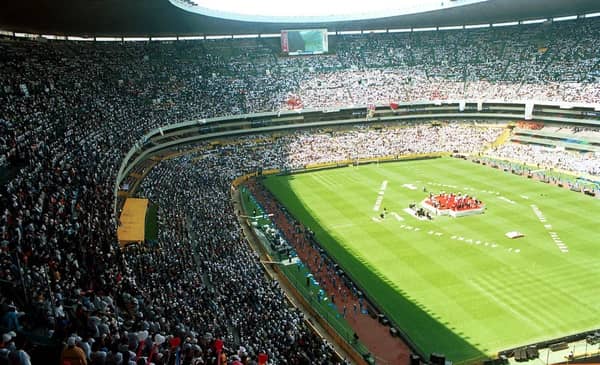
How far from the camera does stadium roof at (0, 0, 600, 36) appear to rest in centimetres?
3944

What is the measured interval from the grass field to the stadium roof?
2209 cm

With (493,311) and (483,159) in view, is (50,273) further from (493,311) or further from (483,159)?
(483,159)

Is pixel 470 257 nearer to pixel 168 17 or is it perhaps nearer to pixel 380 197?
pixel 380 197

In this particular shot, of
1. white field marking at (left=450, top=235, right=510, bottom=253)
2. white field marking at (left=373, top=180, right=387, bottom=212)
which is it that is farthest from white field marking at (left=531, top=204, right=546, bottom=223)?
white field marking at (left=373, top=180, right=387, bottom=212)

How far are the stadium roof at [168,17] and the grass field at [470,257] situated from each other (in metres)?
22.1

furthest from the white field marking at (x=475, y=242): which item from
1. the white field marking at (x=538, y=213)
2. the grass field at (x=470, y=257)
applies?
the white field marking at (x=538, y=213)

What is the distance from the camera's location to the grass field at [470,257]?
25547 millimetres

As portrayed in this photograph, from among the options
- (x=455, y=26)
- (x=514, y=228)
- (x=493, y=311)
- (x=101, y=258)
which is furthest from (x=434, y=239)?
(x=455, y=26)

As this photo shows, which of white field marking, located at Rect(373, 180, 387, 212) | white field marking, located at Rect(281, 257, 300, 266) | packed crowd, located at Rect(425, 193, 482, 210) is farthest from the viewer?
white field marking, located at Rect(373, 180, 387, 212)

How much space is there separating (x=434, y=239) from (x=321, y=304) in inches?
503

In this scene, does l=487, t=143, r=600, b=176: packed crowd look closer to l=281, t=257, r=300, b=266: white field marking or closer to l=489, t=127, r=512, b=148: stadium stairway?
l=489, t=127, r=512, b=148: stadium stairway

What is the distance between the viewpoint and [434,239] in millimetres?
37500

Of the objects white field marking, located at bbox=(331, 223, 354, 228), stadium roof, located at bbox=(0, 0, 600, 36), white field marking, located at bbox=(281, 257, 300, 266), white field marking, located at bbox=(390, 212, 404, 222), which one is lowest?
white field marking, located at bbox=(281, 257, 300, 266)

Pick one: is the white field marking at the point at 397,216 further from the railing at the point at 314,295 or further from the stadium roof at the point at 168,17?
the stadium roof at the point at 168,17
